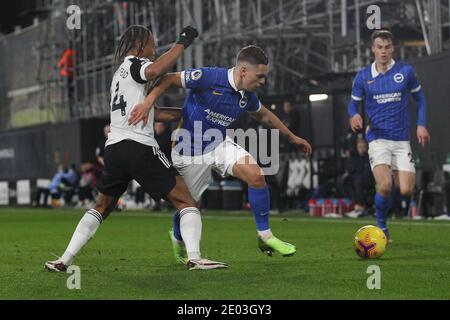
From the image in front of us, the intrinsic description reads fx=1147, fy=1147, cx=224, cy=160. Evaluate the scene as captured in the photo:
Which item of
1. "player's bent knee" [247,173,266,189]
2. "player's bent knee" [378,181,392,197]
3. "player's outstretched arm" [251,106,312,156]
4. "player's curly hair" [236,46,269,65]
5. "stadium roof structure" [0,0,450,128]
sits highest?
"stadium roof structure" [0,0,450,128]

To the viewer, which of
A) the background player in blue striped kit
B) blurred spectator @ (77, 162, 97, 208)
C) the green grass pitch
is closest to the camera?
the green grass pitch

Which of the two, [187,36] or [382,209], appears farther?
[382,209]

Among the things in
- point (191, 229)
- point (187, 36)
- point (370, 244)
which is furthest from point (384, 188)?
point (187, 36)

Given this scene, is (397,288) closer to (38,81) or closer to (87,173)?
(87,173)

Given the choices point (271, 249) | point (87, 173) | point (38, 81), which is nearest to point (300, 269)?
point (271, 249)

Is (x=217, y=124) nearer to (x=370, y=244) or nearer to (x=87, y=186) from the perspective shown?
(x=370, y=244)

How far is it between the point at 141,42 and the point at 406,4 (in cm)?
1612

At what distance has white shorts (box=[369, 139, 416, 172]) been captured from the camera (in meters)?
13.9

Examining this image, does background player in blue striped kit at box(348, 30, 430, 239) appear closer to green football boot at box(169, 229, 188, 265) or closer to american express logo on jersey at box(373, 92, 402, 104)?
american express logo on jersey at box(373, 92, 402, 104)

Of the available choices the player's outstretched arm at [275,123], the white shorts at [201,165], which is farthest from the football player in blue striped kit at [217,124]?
the player's outstretched arm at [275,123]

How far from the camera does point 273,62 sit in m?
29.9

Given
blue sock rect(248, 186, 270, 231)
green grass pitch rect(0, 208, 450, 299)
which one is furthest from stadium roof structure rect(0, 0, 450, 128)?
blue sock rect(248, 186, 270, 231)

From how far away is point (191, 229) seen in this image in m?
10.1

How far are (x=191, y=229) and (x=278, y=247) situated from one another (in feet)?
4.53
